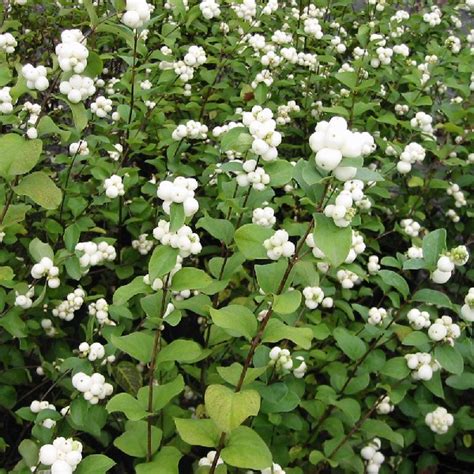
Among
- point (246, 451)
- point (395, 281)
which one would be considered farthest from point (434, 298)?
point (246, 451)

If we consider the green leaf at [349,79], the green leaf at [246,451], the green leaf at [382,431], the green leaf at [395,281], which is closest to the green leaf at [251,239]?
the green leaf at [246,451]

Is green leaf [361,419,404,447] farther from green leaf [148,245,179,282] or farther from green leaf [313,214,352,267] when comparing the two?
green leaf [148,245,179,282]

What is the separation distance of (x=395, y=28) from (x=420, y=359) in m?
2.63

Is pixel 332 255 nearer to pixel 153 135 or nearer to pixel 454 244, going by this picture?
pixel 153 135

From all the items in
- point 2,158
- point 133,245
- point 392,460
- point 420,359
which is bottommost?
point 392,460

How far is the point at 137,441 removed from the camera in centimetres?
180

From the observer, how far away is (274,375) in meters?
2.13

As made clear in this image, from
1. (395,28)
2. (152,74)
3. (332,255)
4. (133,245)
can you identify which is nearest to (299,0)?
(395,28)

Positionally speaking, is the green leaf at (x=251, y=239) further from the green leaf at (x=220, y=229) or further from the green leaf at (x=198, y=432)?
the green leaf at (x=198, y=432)

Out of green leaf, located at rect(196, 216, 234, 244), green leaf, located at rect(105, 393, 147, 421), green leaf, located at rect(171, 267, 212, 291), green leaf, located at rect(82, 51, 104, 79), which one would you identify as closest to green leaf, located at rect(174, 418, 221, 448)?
green leaf, located at rect(105, 393, 147, 421)

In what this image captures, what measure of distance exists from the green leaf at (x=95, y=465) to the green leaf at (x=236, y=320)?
0.48 m

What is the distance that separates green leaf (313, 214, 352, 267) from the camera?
136cm

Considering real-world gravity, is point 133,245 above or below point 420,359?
below

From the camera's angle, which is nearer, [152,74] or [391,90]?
[152,74]
